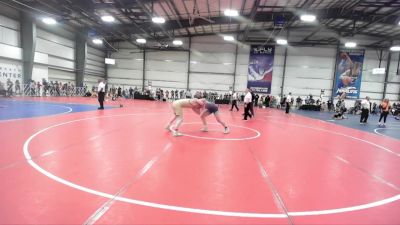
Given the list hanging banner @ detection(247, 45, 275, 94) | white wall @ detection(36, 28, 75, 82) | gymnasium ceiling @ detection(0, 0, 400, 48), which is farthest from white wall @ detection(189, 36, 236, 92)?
white wall @ detection(36, 28, 75, 82)

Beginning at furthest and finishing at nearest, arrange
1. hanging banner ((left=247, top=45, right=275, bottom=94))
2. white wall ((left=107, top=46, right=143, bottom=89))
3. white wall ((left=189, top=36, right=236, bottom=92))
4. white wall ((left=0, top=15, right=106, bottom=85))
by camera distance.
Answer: white wall ((left=107, top=46, right=143, bottom=89)), white wall ((left=189, top=36, right=236, bottom=92)), hanging banner ((left=247, top=45, right=275, bottom=94)), white wall ((left=0, top=15, right=106, bottom=85))

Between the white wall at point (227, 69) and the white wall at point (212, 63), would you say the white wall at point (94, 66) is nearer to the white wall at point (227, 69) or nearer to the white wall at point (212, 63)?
the white wall at point (227, 69)

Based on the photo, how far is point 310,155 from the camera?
699 centimetres

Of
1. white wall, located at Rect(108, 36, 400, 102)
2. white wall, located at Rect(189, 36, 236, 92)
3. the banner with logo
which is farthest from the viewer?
white wall, located at Rect(189, 36, 236, 92)

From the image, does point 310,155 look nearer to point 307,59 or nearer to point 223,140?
point 223,140

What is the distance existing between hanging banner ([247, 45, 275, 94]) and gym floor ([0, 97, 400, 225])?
28350mm

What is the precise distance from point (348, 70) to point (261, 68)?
11765 millimetres

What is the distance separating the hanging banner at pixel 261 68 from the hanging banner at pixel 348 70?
9.05 meters

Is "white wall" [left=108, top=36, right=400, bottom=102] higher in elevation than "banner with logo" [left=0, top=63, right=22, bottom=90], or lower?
higher

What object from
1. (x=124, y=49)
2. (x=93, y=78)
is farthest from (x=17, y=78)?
(x=124, y=49)

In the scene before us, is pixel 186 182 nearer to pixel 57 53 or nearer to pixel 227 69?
pixel 57 53

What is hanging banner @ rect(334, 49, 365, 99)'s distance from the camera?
3419cm

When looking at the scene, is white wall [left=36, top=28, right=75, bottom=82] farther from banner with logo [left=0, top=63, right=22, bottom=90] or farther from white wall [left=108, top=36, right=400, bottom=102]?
white wall [left=108, top=36, right=400, bottom=102]

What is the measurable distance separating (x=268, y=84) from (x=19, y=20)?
1192 inches
